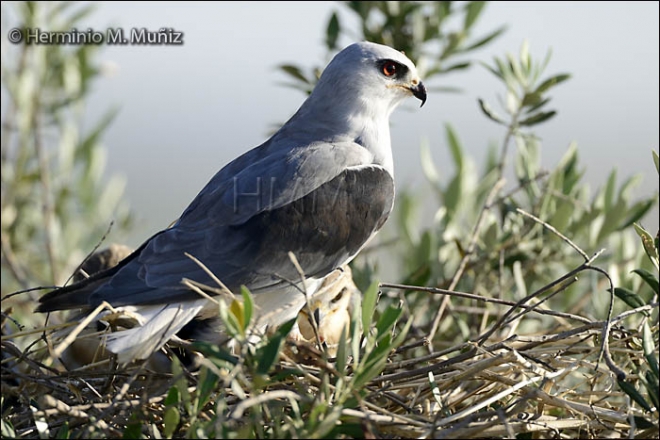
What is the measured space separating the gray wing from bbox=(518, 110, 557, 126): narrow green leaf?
1.07 meters

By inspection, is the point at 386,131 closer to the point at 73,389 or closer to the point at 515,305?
the point at 515,305

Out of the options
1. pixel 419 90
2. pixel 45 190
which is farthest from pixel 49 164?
pixel 419 90

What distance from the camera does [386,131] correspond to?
4277mm

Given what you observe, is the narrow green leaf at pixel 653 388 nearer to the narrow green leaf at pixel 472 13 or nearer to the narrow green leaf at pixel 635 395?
the narrow green leaf at pixel 635 395

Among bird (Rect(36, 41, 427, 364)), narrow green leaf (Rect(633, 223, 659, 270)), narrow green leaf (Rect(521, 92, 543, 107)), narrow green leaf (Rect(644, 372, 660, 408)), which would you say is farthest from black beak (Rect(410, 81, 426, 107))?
narrow green leaf (Rect(644, 372, 660, 408))

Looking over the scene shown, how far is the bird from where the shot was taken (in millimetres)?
3318

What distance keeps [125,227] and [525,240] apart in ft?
9.31

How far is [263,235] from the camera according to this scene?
363 centimetres

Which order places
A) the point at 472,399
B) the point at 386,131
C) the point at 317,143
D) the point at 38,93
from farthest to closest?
the point at 38,93 < the point at 386,131 < the point at 317,143 < the point at 472,399

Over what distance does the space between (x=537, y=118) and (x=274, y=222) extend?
1.63 metres

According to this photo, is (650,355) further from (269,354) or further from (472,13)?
(472,13)

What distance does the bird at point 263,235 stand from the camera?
3.32 metres

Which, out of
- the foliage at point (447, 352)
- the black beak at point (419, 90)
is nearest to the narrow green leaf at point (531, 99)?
the foliage at point (447, 352)

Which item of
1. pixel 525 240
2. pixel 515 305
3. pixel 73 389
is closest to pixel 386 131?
pixel 525 240
